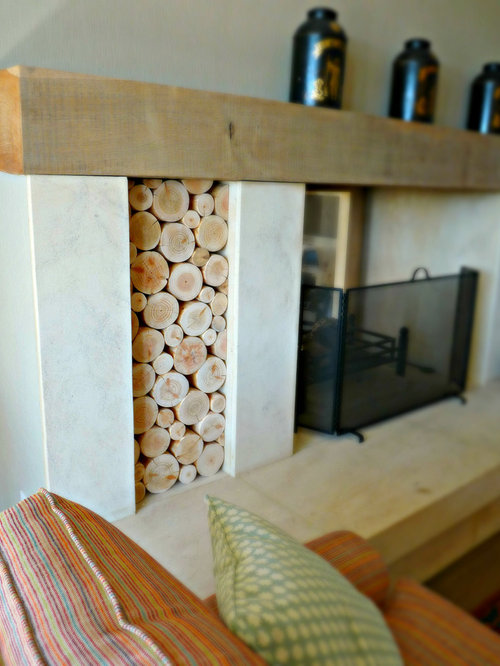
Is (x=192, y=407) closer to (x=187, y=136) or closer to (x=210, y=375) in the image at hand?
(x=210, y=375)

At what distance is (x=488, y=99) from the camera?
249 centimetres

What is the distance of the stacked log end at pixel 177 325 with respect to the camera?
5.21 feet

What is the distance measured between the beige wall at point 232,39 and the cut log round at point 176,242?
0.41 m

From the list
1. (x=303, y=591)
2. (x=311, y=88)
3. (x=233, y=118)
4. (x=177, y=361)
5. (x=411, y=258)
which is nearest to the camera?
(x=303, y=591)

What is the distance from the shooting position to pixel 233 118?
1.58 m

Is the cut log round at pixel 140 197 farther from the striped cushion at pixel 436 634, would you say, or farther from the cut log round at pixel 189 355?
the striped cushion at pixel 436 634

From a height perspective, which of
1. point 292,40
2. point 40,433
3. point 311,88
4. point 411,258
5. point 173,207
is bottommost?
point 40,433

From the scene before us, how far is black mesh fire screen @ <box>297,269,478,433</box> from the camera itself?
2055mm

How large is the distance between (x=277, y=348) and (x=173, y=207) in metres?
0.57

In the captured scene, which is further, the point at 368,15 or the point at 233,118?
the point at 368,15

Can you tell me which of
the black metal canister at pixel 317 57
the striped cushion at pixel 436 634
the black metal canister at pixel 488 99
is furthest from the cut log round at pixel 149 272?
the black metal canister at pixel 488 99

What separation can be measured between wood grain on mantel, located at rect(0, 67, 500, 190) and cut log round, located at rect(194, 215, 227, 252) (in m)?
0.14

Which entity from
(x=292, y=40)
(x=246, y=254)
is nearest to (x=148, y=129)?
(x=246, y=254)

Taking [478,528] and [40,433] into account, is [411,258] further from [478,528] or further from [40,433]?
[40,433]
